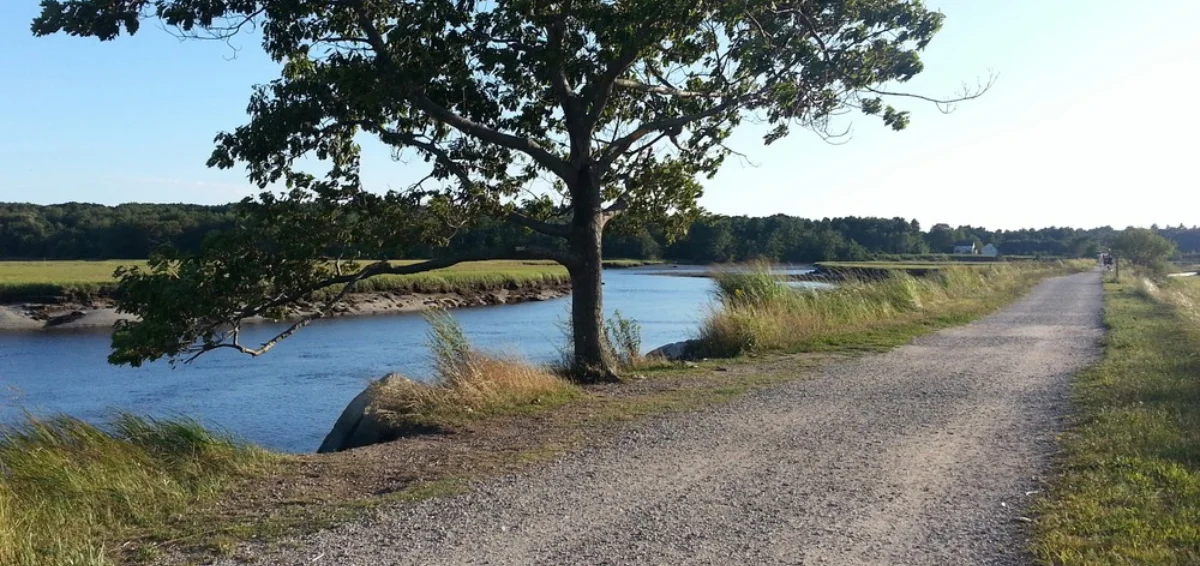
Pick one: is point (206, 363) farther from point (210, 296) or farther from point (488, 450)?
point (488, 450)

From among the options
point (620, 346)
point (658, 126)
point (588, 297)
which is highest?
point (658, 126)

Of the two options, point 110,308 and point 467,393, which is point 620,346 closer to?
point 467,393

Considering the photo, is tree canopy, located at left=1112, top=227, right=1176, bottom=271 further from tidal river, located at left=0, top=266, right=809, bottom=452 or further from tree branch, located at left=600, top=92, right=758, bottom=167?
tree branch, located at left=600, top=92, right=758, bottom=167

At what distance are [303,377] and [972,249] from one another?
112862 mm

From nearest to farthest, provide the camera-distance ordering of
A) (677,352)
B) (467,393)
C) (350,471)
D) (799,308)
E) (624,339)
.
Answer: (350,471) → (467,393) → (624,339) → (677,352) → (799,308)

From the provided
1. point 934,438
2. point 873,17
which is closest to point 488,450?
point 934,438

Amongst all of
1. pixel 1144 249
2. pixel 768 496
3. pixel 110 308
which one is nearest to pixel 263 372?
pixel 768 496

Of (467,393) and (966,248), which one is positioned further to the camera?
(966,248)

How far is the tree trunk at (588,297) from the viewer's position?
1208 cm

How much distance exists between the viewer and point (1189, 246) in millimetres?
124125

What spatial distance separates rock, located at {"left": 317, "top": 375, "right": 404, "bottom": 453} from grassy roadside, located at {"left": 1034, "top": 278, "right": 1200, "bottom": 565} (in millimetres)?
6085

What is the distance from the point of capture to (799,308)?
19156mm

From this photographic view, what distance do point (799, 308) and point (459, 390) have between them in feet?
33.5

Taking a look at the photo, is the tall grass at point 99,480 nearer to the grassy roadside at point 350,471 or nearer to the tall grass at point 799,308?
the grassy roadside at point 350,471
